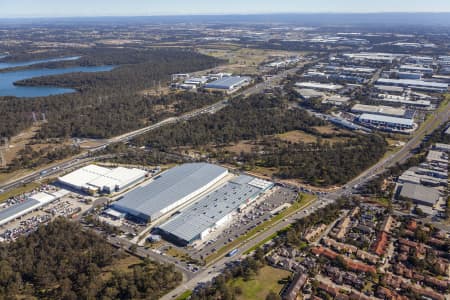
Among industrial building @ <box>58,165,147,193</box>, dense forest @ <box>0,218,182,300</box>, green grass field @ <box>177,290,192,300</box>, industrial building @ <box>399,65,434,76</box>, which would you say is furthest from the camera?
industrial building @ <box>399,65,434,76</box>

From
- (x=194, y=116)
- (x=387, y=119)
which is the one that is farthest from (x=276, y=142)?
(x=387, y=119)

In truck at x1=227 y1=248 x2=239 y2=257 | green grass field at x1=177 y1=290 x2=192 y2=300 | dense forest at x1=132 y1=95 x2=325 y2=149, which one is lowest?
green grass field at x1=177 y1=290 x2=192 y2=300

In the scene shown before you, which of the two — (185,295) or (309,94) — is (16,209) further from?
(309,94)

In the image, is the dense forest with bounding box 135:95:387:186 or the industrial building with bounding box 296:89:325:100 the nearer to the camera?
the dense forest with bounding box 135:95:387:186

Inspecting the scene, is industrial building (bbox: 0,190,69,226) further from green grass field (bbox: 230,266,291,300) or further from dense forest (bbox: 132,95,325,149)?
green grass field (bbox: 230,266,291,300)

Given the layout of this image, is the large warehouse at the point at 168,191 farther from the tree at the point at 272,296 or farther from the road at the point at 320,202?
the tree at the point at 272,296

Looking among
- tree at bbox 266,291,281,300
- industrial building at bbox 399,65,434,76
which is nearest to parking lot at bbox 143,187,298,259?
tree at bbox 266,291,281,300

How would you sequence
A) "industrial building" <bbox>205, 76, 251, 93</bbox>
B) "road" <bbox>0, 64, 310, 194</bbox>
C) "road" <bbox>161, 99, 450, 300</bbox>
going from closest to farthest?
"road" <bbox>161, 99, 450, 300</bbox> < "road" <bbox>0, 64, 310, 194</bbox> < "industrial building" <bbox>205, 76, 251, 93</bbox>
